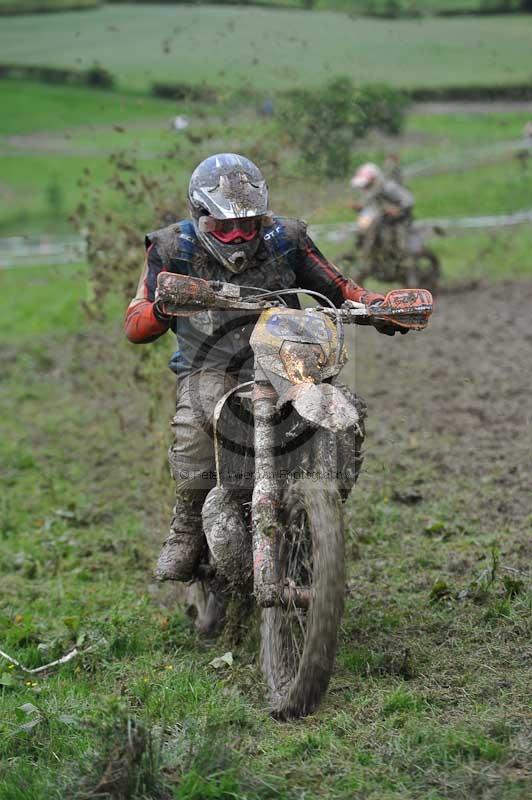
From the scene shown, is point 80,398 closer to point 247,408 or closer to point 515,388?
point 515,388

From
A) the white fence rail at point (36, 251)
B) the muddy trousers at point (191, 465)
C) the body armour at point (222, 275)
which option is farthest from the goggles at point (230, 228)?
the white fence rail at point (36, 251)

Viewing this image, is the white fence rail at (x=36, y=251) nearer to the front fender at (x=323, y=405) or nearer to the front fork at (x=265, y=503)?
the front fork at (x=265, y=503)

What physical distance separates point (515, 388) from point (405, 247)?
6377 mm

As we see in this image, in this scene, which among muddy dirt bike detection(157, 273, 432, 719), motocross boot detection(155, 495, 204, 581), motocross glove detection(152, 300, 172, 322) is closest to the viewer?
muddy dirt bike detection(157, 273, 432, 719)

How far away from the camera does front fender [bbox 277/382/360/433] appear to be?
5371 millimetres

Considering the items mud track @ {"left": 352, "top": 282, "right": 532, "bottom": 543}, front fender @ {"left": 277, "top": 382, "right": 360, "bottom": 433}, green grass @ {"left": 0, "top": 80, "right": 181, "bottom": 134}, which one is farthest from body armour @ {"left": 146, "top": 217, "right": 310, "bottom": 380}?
green grass @ {"left": 0, "top": 80, "right": 181, "bottom": 134}

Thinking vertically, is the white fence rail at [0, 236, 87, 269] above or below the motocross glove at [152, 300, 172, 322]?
above

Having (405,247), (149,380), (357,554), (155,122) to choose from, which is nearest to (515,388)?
(149,380)

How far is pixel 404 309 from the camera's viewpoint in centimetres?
595

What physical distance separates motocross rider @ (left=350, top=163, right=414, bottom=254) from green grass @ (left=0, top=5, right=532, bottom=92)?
145 cm

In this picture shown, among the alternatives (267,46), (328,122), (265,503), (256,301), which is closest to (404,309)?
(256,301)

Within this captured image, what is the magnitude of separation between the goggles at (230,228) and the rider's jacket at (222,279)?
178 mm

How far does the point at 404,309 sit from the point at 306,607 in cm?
147

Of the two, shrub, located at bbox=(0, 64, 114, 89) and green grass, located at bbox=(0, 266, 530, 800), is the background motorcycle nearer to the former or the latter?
green grass, located at bbox=(0, 266, 530, 800)
